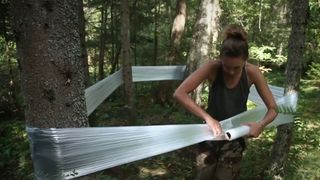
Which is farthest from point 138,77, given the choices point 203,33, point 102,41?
point 102,41

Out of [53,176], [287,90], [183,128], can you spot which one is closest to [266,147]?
[287,90]

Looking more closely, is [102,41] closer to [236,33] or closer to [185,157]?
[185,157]

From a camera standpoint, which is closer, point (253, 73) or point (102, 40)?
point (253, 73)

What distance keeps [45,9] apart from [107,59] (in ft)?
66.3

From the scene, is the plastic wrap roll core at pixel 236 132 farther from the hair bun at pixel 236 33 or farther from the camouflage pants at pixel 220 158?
the hair bun at pixel 236 33

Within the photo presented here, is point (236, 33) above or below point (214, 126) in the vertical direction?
above

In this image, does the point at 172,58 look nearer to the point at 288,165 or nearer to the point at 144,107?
the point at 144,107

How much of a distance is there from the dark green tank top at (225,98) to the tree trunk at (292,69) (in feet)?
4.46

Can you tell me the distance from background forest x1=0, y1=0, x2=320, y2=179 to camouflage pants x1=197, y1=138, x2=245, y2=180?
0.62 meters

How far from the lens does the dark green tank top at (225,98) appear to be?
11.3 ft

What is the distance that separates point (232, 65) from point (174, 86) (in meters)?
10.5

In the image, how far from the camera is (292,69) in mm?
4711

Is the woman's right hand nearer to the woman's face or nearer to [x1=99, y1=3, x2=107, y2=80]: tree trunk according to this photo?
the woman's face

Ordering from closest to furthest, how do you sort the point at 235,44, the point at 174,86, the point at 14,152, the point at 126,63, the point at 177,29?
the point at 235,44 < the point at 126,63 < the point at 14,152 < the point at 177,29 < the point at 174,86
